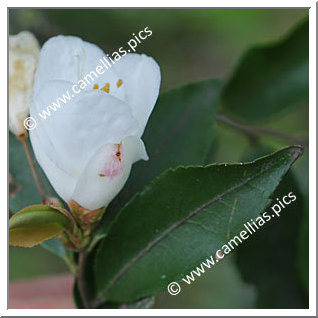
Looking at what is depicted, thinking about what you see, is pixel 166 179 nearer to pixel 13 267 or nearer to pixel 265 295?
pixel 265 295

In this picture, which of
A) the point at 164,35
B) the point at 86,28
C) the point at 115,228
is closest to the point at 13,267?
the point at 86,28

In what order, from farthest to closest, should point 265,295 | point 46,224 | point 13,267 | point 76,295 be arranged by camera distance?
1. point 13,267
2. point 265,295
3. point 76,295
4. point 46,224

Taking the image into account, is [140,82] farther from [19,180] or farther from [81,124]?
[19,180]

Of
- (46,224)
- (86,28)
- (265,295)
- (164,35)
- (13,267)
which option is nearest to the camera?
(46,224)

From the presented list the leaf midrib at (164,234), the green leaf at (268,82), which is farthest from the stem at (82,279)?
the green leaf at (268,82)

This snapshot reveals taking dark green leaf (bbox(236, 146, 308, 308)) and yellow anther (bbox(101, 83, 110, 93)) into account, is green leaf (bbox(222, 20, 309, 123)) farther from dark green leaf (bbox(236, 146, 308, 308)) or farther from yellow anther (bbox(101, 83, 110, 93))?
yellow anther (bbox(101, 83, 110, 93))

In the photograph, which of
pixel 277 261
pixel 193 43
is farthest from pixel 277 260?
pixel 193 43
